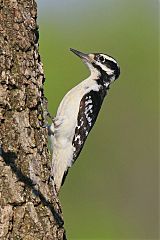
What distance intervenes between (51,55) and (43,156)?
17.5 meters

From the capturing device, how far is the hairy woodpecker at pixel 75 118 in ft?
21.4

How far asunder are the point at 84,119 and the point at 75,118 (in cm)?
9

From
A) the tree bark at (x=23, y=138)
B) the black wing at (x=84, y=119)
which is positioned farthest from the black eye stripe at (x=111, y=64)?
the tree bark at (x=23, y=138)

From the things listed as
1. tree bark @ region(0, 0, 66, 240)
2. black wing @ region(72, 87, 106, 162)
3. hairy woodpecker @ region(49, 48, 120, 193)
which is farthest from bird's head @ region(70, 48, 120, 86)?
tree bark @ region(0, 0, 66, 240)

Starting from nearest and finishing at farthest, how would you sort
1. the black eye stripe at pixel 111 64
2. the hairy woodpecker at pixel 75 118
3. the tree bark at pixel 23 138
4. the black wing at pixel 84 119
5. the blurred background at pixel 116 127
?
the tree bark at pixel 23 138 → the hairy woodpecker at pixel 75 118 → the black wing at pixel 84 119 → the black eye stripe at pixel 111 64 → the blurred background at pixel 116 127

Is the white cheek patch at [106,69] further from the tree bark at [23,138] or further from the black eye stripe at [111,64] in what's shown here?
the tree bark at [23,138]

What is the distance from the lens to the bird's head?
7277 millimetres

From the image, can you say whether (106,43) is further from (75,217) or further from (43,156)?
(43,156)

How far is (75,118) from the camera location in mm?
6793

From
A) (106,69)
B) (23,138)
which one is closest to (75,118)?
(106,69)

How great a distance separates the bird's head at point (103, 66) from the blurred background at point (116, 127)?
6.25m

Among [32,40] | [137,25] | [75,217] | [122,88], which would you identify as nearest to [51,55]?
[122,88]

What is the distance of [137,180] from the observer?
18.5 m

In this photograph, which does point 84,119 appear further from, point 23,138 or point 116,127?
point 116,127
